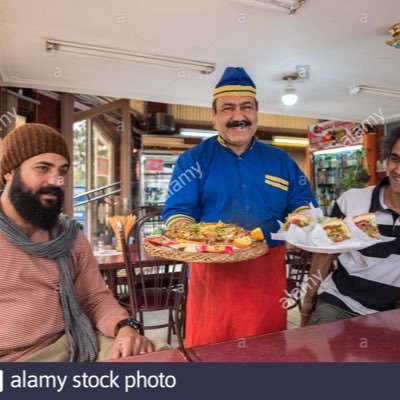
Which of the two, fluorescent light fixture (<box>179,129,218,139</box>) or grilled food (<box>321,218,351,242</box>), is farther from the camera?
fluorescent light fixture (<box>179,129,218,139</box>)

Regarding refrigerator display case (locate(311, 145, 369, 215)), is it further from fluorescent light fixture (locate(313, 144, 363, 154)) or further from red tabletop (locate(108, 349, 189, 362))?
red tabletop (locate(108, 349, 189, 362))

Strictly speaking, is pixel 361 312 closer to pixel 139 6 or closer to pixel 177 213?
pixel 177 213

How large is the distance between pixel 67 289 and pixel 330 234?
40.2 inches

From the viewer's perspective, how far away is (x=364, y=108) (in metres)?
6.83

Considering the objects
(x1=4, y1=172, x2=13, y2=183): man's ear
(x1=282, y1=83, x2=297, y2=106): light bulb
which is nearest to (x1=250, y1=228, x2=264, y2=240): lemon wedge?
(x1=4, y1=172, x2=13, y2=183): man's ear

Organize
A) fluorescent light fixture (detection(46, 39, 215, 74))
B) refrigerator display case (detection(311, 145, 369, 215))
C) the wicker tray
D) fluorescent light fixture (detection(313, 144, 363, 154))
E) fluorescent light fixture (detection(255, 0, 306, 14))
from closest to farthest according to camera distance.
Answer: the wicker tray → fluorescent light fixture (detection(255, 0, 306, 14)) → fluorescent light fixture (detection(46, 39, 215, 74)) → refrigerator display case (detection(311, 145, 369, 215)) → fluorescent light fixture (detection(313, 144, 363, 154))

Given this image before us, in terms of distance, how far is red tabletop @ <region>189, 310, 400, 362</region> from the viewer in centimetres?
102

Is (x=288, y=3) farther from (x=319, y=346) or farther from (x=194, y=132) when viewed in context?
(x=194, y=132)

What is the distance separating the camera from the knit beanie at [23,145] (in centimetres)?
144

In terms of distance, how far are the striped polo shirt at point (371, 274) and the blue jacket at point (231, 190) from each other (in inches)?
13.8

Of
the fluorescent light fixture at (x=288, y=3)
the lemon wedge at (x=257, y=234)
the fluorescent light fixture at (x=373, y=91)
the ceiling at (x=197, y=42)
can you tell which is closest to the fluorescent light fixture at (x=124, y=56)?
the ceiling at (x=197, y=42)

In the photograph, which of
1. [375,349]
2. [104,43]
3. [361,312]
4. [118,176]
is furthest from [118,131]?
[375,349]

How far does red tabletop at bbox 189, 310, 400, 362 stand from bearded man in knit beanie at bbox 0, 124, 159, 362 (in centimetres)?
40

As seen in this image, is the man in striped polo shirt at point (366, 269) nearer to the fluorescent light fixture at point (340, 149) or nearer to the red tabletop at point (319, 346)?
the red tabletop at point (319, 346)
